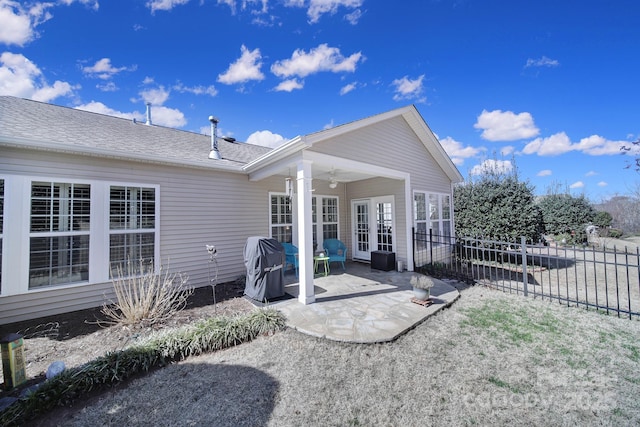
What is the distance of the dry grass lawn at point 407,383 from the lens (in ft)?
7.36

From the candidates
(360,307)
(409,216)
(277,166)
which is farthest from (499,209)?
(277,166)

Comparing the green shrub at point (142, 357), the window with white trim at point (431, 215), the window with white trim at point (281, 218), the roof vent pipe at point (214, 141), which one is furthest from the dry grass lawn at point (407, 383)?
the roof vent pipe at point (214, 141)

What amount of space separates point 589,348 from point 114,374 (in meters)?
6.10

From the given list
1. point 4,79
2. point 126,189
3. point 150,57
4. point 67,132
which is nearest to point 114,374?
point 126,189

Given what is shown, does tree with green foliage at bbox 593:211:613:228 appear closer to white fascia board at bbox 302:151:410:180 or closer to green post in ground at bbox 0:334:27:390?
white fascia board at bbox 302:151:410:180

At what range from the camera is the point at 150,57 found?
6.86 m

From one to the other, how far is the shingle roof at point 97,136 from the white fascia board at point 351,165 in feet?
8.77

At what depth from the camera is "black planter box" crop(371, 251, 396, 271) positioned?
7.44m

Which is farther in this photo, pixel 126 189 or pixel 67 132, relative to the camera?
pixel 126 189

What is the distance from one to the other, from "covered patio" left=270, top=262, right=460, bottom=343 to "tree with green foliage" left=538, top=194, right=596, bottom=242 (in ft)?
43.0

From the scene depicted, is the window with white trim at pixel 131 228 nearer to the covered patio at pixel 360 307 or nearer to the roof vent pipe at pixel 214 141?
the roof vent pipe at pixel 214 141

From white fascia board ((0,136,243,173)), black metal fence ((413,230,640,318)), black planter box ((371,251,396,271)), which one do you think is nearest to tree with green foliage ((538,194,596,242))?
black metal fence ((413,230,640,318))

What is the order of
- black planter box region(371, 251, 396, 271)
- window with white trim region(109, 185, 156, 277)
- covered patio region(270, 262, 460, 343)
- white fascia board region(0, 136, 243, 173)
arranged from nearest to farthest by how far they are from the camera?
covered patio region(270, 262, 460, 343)
white fascia board region(0, 136, 243, 173)
window with white trim region(109, 185, 156, 277)
black planter box region(371, 251, 396, 271)

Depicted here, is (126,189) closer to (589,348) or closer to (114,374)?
(114,374)
